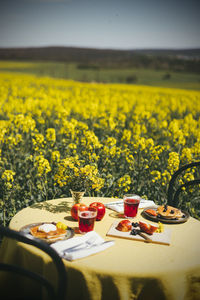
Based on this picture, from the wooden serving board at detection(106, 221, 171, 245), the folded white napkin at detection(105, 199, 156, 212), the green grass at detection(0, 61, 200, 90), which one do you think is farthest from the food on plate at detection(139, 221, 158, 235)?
the green grass at detection(0, 61, 200, 90)

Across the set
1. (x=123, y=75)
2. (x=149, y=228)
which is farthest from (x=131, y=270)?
(x=123, y=75)

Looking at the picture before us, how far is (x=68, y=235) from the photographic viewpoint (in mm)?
2395

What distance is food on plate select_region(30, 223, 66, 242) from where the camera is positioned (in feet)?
7.63

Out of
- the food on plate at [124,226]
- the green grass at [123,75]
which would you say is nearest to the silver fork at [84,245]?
the food on plate at [124,226]

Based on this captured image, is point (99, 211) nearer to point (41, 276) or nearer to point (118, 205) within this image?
point (118, 205)

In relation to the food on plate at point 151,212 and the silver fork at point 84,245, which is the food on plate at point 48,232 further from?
the food on plate at point 151,212

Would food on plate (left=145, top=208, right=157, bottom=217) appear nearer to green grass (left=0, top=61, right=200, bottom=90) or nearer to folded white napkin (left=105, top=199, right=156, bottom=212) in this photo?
folded white napkin (left=105, top=199, right=156, bottom=212)

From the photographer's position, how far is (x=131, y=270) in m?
2.03

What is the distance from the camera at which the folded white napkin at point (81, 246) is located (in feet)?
6.92

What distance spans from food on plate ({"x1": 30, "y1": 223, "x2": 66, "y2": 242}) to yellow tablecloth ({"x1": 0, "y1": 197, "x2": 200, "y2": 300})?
0.13 m

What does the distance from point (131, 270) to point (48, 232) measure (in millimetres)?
633

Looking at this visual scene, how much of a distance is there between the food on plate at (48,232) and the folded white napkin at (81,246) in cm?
8

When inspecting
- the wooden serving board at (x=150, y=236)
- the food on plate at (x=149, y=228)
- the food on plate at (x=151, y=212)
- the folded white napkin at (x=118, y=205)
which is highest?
the food on plate at (x=149, y=228)

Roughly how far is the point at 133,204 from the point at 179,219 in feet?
1.19
